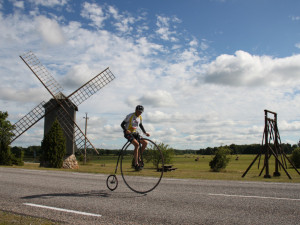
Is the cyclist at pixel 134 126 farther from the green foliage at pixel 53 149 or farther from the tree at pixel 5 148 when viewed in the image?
the tree at pixel 5 148

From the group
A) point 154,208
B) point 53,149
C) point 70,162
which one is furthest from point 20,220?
point 70,162

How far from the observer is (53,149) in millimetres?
30656

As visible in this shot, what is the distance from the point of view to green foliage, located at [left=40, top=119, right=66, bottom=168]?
3044cm

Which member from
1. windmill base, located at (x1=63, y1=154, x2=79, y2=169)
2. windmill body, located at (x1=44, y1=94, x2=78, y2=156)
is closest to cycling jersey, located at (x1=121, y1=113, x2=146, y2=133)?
windmill base, located at (x1=63, y1=154, x2=79, y2=169)

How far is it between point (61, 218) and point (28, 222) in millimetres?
613

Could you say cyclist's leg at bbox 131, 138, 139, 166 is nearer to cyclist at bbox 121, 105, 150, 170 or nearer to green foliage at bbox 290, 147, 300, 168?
cyclist at bbox 121, 105, 150, 170

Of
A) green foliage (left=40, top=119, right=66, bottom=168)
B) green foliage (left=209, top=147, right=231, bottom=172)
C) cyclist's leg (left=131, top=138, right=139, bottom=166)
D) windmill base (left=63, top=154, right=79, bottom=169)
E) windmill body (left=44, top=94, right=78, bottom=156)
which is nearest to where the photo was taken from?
cyclist's leg (left=131, top=138, right=139, bottom=166)

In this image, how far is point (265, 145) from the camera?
19.5m

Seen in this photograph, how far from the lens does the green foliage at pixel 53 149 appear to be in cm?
3044

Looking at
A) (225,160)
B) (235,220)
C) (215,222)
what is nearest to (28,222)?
(215,222)

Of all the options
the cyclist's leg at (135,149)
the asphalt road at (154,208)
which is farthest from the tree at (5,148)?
the cyclist's leg at (135,149)

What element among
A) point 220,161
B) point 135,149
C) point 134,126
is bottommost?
point 220,161

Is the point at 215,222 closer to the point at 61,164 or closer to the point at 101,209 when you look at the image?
the point at 101,209

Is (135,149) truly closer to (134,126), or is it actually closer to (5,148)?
(134,126)
